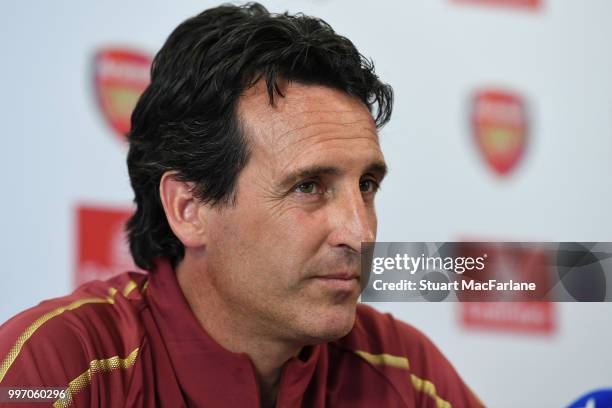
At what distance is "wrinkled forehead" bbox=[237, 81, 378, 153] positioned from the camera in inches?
39.0

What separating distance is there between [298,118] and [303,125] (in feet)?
0.04

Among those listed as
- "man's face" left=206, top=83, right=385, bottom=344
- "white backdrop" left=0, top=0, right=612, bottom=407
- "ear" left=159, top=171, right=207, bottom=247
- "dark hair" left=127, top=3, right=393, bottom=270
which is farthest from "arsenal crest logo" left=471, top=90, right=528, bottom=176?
"ear" left=159, top=171, right=207, bottom=247

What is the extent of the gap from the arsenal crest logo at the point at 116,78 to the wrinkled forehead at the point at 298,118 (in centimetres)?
68

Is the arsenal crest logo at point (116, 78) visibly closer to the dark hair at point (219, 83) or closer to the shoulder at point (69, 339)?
the dark hair at point (219, 83)

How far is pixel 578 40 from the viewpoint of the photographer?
1.64 meters

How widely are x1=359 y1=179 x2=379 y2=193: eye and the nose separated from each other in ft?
0.17

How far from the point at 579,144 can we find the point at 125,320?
0.98 meters

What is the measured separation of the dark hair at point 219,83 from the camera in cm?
103

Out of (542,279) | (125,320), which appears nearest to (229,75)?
(125,320)

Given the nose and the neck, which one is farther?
the neck

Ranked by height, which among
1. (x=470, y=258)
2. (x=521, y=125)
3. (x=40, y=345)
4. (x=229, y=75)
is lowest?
(x=40, y=345)

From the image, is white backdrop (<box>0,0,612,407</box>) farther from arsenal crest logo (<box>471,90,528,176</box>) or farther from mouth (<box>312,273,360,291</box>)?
mouth (<box>312,273,360,291</box>)

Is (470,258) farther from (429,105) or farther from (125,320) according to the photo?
(429,105)

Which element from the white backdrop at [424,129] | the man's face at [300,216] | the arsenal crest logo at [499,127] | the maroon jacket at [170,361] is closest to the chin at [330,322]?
the man's face at [300,216]
